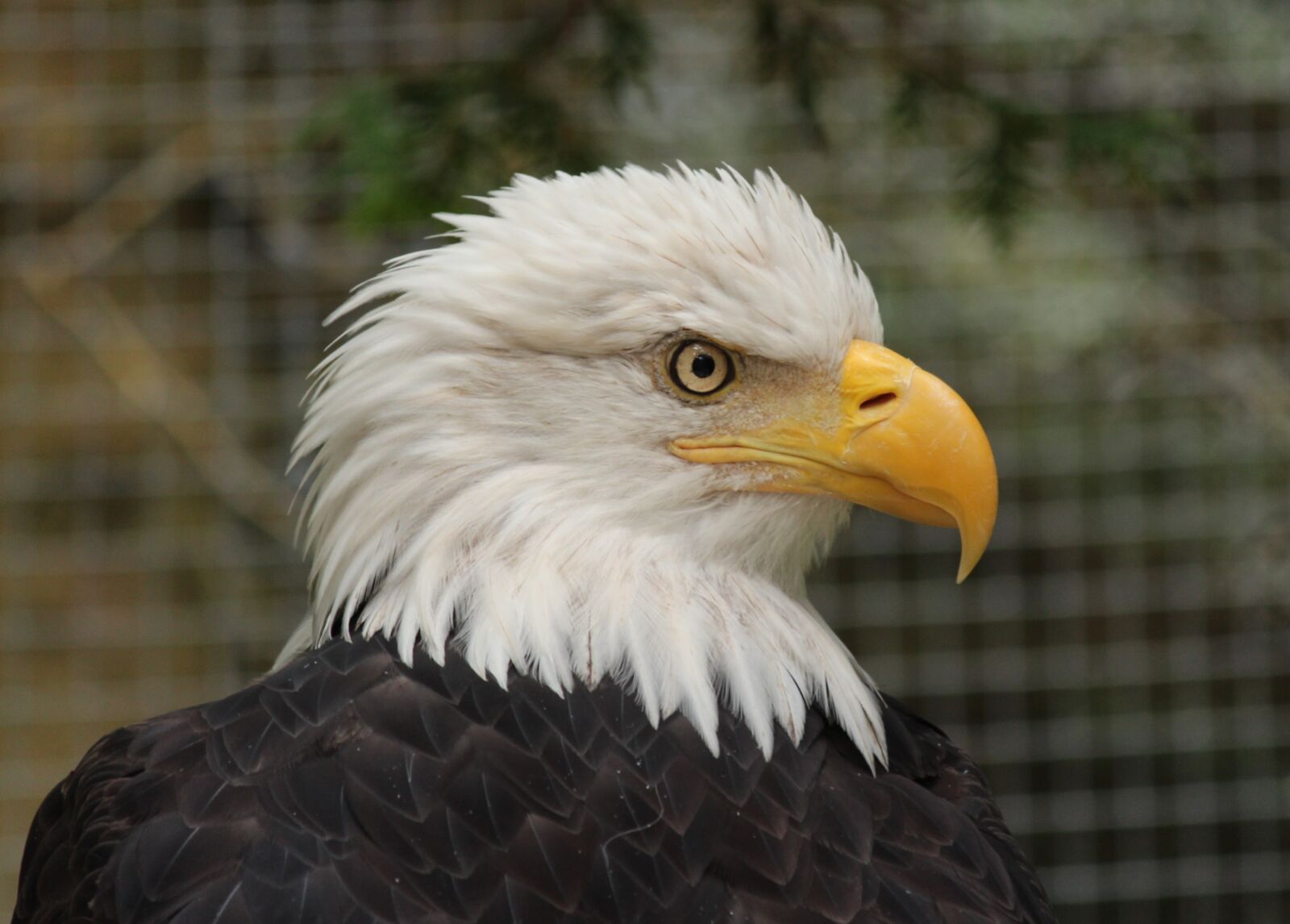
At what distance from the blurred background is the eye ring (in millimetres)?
2967

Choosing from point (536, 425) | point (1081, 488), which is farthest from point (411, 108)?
point (1081, 488)

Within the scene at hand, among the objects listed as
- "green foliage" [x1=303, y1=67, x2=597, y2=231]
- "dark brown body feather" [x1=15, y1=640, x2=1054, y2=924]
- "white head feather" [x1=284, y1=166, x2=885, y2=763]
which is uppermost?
"green foliage" [x1=303, y1=67, x2=597, y2=231]

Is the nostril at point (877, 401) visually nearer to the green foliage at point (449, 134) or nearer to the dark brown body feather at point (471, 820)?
the dark brown body feather at point (471, 820)

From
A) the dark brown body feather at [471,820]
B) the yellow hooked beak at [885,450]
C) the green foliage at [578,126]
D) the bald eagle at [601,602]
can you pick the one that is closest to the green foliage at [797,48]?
the green foliage at [578,126]

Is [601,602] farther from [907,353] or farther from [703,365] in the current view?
[907,353]

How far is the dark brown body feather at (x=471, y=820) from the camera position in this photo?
167cm

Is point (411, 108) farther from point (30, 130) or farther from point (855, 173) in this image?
point (30, 130)

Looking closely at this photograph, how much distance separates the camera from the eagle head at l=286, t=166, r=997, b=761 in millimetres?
1919

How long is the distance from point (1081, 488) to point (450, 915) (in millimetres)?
4018

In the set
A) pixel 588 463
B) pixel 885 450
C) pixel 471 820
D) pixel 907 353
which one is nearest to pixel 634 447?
pixel 588 463

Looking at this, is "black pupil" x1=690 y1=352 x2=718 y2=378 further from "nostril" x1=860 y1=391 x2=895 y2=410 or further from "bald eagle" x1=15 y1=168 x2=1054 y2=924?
"nostril" x1=860 y1=391 x2=895 y2=410

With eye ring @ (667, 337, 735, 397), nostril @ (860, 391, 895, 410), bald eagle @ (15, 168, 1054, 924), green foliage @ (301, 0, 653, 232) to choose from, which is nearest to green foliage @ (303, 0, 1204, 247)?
green foliage @ (301, 0, 653, 232)

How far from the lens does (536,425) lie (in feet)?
6.47

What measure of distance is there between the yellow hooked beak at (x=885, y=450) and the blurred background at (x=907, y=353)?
2977mm
